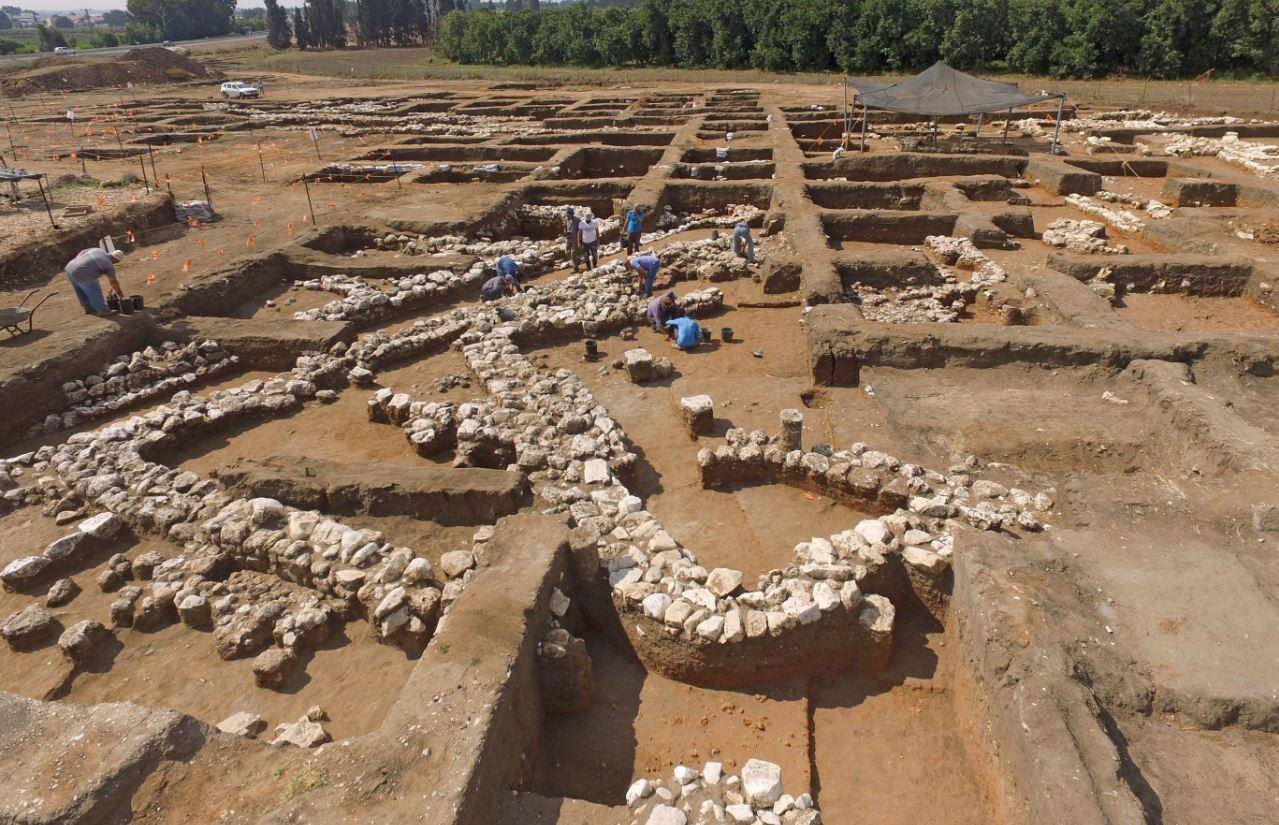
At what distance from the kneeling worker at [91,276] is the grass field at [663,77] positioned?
35149 millimetres

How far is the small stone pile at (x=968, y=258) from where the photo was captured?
11.6m

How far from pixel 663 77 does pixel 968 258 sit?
37323mm

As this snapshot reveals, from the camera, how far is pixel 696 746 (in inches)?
186

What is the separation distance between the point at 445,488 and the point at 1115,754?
543 cm

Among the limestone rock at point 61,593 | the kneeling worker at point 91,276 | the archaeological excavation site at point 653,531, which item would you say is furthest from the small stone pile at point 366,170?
the limestone rock at point 61,593

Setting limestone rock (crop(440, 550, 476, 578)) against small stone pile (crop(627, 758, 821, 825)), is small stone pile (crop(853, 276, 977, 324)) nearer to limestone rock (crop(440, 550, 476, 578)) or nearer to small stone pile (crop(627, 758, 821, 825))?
limestone rock (crop(440, 550, 476, 578))

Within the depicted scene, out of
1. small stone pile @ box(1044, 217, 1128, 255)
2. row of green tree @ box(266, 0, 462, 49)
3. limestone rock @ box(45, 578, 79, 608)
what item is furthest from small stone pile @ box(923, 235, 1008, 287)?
row of green tree @ box(266, 0, 462, 49)

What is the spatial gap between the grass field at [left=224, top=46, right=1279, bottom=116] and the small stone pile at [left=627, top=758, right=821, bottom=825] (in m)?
32.8

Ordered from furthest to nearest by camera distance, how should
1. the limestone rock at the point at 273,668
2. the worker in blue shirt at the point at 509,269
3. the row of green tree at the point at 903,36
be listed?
1. the row of green tree at the point at 903,36
2. the worker in blue shirt at the point at 509,269
3. the limestone rock at the point at 273,668

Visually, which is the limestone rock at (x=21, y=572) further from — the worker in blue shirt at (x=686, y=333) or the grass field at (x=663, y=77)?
the grass field at (x=663, y=77)

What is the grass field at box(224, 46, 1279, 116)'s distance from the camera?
1136 inches

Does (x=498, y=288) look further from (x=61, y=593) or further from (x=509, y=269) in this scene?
(x=61, y=593)

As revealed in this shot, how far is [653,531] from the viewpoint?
5836 mm

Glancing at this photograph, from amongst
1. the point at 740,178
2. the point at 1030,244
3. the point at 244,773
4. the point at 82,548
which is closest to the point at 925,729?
the point at 244,773
